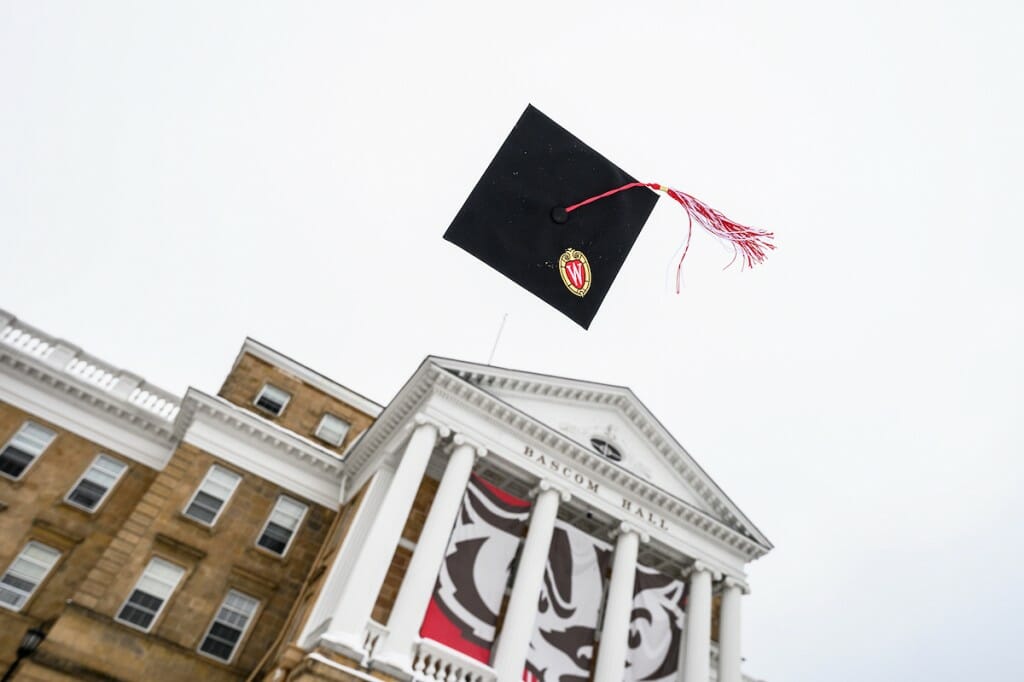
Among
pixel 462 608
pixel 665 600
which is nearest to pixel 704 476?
pixel 665 600

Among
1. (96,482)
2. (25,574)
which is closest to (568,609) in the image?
(96,482)

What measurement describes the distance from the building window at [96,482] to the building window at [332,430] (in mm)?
6777

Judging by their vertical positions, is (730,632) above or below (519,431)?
below

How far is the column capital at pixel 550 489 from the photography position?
1914 centimetres

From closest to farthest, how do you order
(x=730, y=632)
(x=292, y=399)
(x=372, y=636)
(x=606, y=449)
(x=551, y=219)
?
Answer: (x=551, y=219), (x=372, y=636), (x=730, y=632), (x=606, y=449), (x=292, y=399)

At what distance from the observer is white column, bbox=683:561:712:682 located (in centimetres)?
1888

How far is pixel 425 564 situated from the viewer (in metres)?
15.9

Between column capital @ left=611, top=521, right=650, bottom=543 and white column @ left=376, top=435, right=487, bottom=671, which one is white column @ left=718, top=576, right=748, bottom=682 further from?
white column @ left=376, top=435, right=487, bottom=671

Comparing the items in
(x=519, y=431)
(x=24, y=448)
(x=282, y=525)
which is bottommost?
(x=24, y=448)

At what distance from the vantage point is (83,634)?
17.3 metres

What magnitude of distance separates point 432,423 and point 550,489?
418 centimetres

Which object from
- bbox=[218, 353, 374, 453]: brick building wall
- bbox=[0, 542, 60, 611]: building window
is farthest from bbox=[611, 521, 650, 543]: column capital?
bbox=[0, 542, 60, 611]: building window

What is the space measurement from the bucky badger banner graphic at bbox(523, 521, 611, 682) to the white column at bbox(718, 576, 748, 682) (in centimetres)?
467

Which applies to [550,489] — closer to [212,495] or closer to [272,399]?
[212,495]
